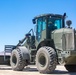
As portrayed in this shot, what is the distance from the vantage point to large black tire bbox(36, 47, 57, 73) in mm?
12477

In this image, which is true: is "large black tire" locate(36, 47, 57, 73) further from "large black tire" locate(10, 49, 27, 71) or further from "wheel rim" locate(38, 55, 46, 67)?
"large black tire" locate(10, 49, 27, 71)

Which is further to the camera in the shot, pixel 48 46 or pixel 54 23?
pixel 54 23

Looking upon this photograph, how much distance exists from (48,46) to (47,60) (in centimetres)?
153

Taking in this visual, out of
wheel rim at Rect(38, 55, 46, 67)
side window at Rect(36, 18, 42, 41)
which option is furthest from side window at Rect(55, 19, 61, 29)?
wheel rim at Rect(38, 55, 46, 67)

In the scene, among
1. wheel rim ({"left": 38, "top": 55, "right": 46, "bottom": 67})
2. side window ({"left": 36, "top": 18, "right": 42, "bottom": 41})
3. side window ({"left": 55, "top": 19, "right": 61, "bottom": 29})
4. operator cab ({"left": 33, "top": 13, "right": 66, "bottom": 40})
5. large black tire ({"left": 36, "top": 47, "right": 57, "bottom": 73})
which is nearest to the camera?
large black tire ({"left": 36, "top": 47, "right": 57, "bottom": 73})

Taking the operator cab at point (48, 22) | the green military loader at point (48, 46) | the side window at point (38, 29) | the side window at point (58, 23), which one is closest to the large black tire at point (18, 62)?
the green military loader at point (48, 46)

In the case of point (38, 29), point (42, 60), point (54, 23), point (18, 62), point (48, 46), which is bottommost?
point (18, 62)

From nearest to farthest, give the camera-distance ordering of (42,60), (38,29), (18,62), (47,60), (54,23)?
(47,60), (42,60), (54,23), (18,62), (38,29)

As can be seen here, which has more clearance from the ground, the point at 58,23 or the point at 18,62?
the point at 58,23

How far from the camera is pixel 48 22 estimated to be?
47.1ft

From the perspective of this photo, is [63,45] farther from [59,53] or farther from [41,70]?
[41,70]

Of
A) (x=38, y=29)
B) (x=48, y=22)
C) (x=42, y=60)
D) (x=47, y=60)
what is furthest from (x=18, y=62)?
(x=48, y=22)

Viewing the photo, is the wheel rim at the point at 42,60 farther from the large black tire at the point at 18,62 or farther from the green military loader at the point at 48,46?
the large black tire at the point at 18,62

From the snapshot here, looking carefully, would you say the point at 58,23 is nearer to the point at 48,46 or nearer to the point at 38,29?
the point at 38,29
